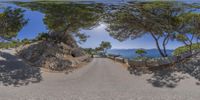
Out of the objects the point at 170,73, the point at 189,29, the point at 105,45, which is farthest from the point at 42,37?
the point at 189,29

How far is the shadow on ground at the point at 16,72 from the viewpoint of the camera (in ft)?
5.58

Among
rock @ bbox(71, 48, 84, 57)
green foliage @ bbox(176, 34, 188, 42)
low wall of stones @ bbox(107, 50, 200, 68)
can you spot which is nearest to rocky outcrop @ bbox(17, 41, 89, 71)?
rock @ bbox(71, 48, 84, 57)

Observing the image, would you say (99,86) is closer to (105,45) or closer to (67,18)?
(105,45)

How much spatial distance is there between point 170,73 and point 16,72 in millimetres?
1114

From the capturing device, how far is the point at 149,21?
1804mm

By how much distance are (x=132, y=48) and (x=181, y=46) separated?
0.38 m

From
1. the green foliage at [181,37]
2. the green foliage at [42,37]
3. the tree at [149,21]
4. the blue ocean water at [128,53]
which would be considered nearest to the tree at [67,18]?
the green foliage at [42,37]

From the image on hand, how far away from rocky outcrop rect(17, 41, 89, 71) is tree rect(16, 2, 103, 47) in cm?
5

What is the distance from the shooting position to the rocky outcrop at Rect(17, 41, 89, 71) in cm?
165

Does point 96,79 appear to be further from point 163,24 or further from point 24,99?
point 163,24

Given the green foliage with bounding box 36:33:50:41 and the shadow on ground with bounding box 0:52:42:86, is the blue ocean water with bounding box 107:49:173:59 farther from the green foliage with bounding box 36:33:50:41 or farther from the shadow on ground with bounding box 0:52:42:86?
the shadow on ground with bounding box 0:52:42:86

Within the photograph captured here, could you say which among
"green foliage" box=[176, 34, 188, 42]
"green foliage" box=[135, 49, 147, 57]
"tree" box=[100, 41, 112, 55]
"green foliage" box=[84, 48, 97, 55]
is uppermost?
"green foliage" box=[176, 34, 188, 42]

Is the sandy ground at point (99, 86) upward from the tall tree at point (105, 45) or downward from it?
downward

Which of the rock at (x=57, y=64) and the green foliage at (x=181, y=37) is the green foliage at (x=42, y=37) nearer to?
the rock at (x=57, y=64)
